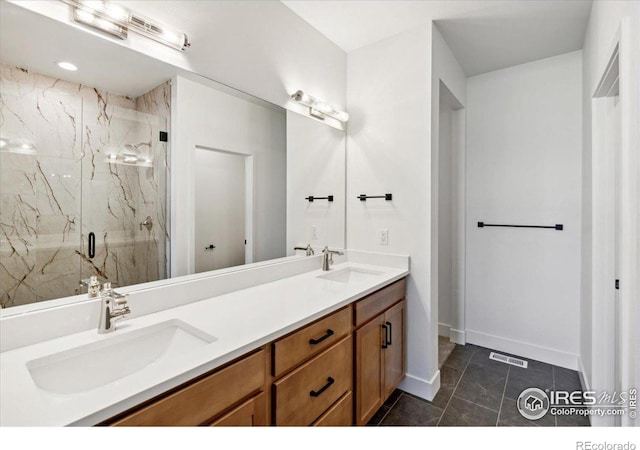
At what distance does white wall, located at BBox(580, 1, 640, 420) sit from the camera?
102cm

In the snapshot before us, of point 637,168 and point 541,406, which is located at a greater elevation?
point 637,168

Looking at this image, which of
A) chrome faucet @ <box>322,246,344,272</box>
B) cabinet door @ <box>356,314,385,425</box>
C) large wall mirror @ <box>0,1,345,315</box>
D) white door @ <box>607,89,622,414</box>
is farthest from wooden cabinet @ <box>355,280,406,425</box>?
white door @ <box>607,89,622,414</box>

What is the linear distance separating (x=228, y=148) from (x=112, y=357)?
1.07 metres

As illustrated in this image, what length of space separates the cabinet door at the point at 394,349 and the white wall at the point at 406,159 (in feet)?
0.38

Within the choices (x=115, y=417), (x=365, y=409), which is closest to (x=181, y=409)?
(x=115, y=417)

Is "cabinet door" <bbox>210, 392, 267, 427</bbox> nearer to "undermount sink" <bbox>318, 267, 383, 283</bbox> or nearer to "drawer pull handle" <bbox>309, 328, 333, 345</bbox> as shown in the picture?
"drawer pull handle" <bbox>309, 328, 333, 345</bbox>

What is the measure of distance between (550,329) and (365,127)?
87.6 inches

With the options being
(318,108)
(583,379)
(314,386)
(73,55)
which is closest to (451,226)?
(583,379)

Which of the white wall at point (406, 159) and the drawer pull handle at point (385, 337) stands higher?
the white wall at point (406, 159)

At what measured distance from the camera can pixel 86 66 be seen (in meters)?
1.11

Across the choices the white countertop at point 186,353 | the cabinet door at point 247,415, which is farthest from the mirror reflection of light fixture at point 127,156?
the cabinet door at point 247,415

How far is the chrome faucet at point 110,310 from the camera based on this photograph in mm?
1020

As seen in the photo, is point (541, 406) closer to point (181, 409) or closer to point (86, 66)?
point (181, 409)

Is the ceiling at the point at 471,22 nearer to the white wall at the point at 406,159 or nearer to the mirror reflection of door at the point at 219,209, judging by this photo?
the white wall at the point at 406,159
